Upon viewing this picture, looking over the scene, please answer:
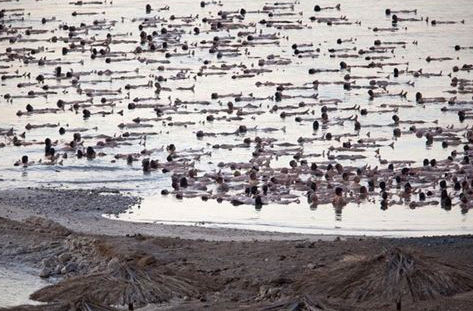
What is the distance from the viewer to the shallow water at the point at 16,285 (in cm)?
2033

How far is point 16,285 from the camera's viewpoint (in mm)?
21297

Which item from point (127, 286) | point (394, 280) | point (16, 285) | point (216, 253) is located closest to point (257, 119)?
point (216, 253)

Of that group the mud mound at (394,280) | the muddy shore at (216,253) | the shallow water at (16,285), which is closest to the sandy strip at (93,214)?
the muddy shore at (216,253)

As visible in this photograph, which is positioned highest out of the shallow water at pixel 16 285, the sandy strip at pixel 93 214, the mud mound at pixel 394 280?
the mud mound at pixel 394 280

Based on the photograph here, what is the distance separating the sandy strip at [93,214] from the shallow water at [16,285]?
140 inches

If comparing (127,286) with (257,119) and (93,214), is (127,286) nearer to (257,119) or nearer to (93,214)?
(93,214)

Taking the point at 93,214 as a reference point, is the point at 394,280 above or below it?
above

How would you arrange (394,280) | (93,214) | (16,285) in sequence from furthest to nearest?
Answer: (93,214) → (16,285) → (394,280)

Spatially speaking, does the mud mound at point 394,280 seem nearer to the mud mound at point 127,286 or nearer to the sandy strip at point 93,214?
the mud mound at point 127,286

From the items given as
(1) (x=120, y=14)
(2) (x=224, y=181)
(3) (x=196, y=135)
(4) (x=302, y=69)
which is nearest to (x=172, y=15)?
(1) (x=120, y=14)

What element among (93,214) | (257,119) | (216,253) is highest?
(257,119)

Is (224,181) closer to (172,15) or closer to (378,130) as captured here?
(378,130)

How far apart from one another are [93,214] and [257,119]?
1121 centimetres

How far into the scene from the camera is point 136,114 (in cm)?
3972
